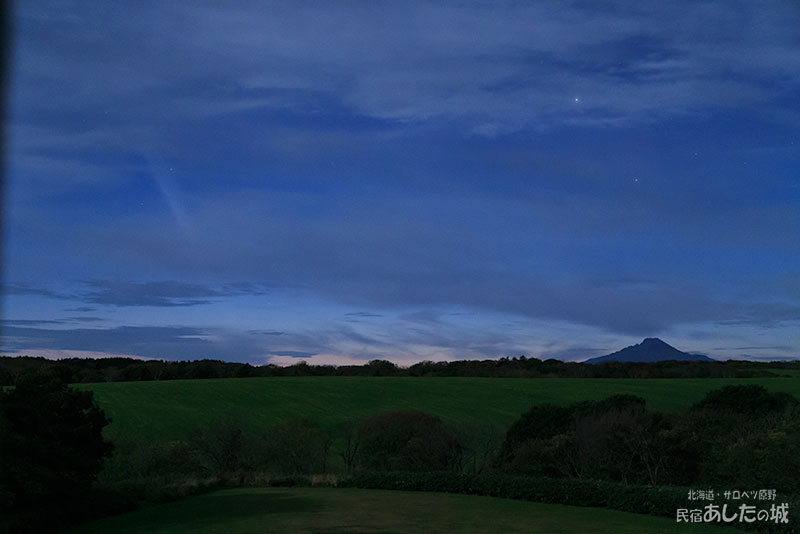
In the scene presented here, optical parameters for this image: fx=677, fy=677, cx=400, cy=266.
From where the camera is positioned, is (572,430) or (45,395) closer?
(45,395)

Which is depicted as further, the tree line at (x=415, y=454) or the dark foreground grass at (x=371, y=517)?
the tree line at (x=415, y=454)

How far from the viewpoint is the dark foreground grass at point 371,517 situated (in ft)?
50.7

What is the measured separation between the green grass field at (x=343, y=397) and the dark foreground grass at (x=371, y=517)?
21.6 m

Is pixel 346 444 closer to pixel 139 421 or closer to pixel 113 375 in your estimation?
pixel 139 421

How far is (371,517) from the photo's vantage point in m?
17.3

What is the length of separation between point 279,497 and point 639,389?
44.5m

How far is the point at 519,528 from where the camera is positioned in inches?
609

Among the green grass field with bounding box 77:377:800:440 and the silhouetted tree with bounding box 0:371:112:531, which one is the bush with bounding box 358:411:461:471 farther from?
the silhouetted tree with bounding box 0:371:112:531

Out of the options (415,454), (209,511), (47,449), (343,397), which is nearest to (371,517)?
(209,511)

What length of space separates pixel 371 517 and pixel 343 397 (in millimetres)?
37305

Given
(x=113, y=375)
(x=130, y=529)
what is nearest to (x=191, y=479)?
(x=130, y=529)

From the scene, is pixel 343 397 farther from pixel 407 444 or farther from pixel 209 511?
pixel 209 511

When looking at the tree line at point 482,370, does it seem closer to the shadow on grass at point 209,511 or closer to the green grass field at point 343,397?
the green grass field at point 343,397

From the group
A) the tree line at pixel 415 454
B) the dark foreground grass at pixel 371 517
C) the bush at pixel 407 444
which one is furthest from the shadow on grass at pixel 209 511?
the bush at pixel 407 444
